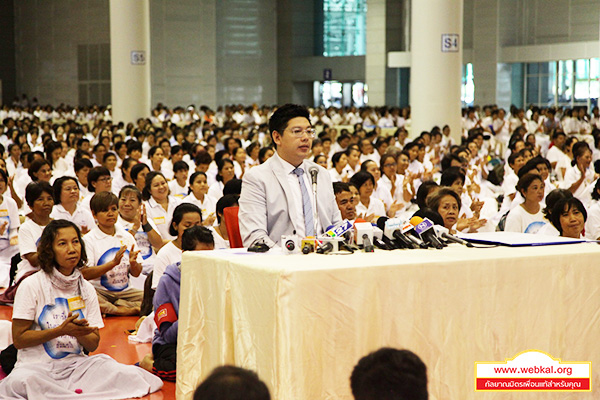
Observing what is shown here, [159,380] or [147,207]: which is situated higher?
[147,207]

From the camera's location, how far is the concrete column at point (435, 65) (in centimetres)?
1620

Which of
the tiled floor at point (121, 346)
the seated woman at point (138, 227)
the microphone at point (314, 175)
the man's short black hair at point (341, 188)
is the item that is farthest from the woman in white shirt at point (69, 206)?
the microphone at point (314, 175)

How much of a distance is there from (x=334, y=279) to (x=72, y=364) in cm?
228

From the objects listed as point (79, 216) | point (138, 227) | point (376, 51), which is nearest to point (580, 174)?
point (138, 227)

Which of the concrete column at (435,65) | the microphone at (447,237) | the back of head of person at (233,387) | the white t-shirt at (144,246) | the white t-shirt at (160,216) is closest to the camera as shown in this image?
the back of head of person at (233,387)

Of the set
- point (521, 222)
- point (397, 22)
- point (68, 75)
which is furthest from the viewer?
point (68, 75)

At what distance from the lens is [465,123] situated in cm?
2298

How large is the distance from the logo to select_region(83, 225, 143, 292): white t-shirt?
3912 mm

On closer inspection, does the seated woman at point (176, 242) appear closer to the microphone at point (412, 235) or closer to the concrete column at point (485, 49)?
the microphone at point (412, 235)

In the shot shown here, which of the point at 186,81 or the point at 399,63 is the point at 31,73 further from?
the point at 399,63

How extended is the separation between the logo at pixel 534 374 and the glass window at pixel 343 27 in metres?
31.7

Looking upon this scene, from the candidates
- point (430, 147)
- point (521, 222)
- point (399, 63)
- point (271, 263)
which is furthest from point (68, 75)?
point (271, 263)

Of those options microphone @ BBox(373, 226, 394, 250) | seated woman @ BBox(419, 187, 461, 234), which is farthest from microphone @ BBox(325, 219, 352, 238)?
seated woman @ BBox(419, 187, 461, 234)

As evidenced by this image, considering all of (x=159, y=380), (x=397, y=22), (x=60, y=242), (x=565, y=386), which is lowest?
(x=159, y=380)
